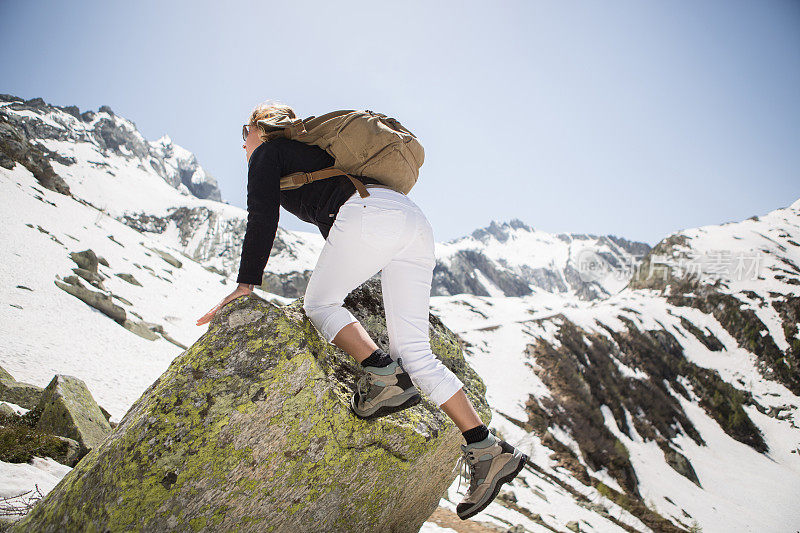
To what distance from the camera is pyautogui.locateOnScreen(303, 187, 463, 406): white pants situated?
289 cm

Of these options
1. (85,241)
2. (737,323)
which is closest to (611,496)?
(85,241)

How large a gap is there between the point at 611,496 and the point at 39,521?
29234mm

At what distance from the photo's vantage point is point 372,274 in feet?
9.77

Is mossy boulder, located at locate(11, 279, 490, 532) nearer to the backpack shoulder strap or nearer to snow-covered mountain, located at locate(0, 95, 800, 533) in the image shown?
the backpack shoulder strap

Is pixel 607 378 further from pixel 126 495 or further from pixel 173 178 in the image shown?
pixel 173 178

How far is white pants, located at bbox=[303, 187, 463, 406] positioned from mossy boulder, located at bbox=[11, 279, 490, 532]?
0.52 meters

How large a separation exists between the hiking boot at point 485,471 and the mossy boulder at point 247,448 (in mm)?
909

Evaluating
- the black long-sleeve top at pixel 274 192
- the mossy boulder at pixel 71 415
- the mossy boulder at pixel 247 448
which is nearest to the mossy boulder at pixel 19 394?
the mossy boulder at pixel 71 415

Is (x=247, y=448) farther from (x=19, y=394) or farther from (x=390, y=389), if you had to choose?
(x=19, y=394)

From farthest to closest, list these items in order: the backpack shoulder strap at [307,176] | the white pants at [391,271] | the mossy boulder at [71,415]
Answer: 1. the mossy boulder at [71,415]
2. the backpack shoulder strap at [307,176]
3. the white pants at [391,271]

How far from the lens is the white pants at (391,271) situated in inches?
114

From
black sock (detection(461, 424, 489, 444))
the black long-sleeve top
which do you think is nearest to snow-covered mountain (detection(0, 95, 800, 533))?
the black long-sleeve top
